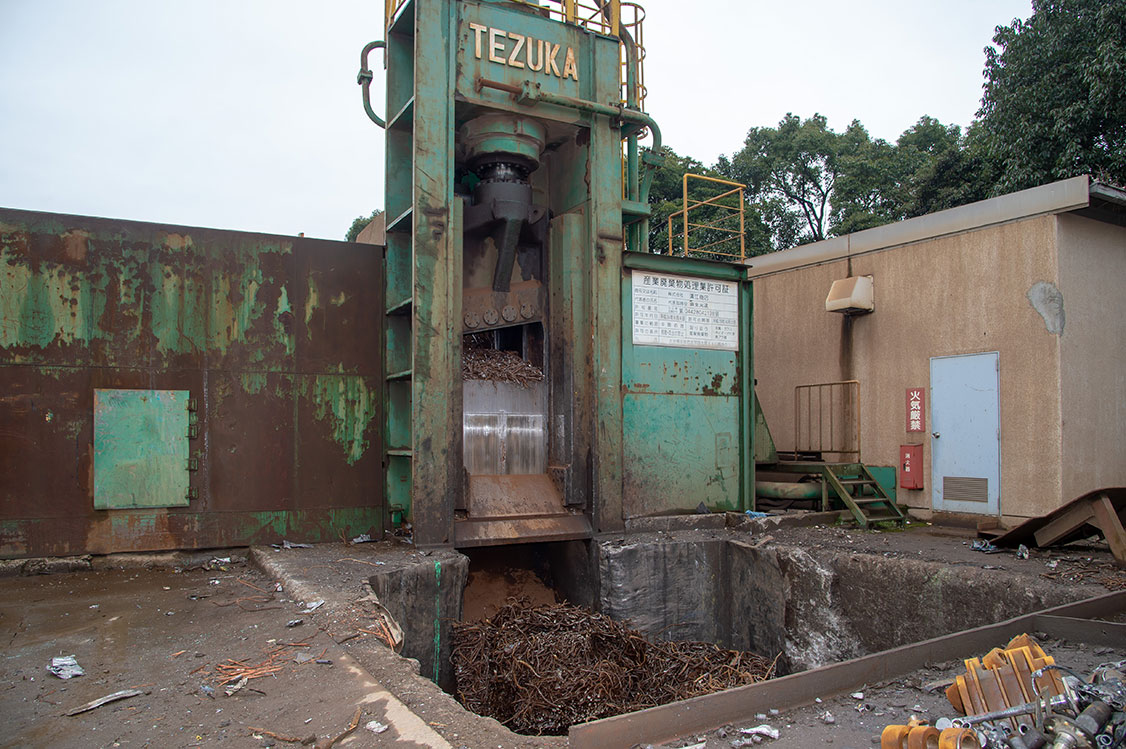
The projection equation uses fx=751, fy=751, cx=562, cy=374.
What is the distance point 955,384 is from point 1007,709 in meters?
6.58

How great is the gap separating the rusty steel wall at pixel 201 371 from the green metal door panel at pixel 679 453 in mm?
2618

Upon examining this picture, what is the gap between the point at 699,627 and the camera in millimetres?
7445

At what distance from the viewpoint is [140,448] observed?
21.8 feet

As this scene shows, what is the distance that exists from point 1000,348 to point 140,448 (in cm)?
891

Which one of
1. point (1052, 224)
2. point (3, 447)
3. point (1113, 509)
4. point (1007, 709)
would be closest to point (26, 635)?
point (3, 447)

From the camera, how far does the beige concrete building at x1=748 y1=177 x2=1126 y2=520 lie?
315 inches

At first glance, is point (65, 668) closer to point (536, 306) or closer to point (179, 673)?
point (179, 673)

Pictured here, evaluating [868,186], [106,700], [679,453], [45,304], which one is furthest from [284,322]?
[868,186]

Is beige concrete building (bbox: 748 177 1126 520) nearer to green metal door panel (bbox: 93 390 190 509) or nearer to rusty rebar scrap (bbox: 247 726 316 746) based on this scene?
rusty rebar scrap (bbox: 247 726 316 746)

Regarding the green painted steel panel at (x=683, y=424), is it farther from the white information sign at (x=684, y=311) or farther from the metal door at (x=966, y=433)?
the metal door at (x=966, y=433)

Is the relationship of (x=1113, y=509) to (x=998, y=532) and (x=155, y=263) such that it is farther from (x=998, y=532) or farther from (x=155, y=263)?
(x=155, y=263)

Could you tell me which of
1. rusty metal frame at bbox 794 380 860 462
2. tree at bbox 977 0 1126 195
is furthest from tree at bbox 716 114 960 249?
rusty metal frame at bbox 794 380 860 462

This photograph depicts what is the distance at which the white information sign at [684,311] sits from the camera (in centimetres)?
797

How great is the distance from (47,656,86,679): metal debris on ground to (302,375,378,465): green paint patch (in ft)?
11.8
